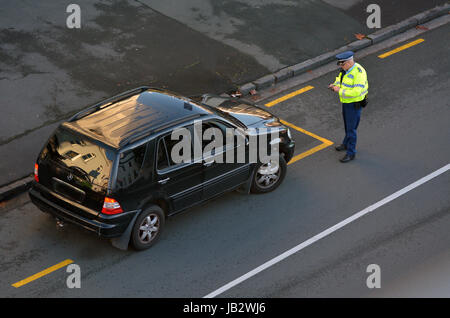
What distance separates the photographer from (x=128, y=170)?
959 centimetres

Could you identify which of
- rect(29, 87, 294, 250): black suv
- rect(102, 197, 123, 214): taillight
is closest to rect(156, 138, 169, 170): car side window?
rect(29, 87, 294, 250): black suv

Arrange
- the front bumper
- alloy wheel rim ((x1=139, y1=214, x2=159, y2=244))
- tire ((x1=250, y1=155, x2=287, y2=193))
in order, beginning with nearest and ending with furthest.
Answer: alloy wheel rim ((x1=139, y1=214, x2=159, y2=244)) → tire ((x1=250, y1=155, x2=287, y2=193)) → the front bumper

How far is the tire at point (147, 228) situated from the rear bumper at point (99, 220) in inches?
7.8

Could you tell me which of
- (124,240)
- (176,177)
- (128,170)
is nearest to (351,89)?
(176,177)

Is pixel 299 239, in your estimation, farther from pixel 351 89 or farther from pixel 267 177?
pixel 351 89

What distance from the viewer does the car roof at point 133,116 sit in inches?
386

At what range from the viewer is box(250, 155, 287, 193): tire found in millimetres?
11359

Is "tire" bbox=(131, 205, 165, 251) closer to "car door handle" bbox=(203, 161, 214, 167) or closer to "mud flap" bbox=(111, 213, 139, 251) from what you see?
"mud flap" bbox=(111, 213, 139, 251)

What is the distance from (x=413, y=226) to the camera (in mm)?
10984

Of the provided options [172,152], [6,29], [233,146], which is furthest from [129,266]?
[6,29]

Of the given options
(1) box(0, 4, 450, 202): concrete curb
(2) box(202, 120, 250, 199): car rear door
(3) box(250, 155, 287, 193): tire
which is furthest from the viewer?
(1) box(0, 4, 450, 202): concrete curb

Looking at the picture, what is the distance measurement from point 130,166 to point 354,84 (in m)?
4.33

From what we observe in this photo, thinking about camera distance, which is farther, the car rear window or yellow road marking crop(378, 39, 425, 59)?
yellow road marking crop(378, 39, 425, 59)
